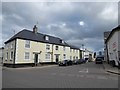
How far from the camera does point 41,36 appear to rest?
38.6 m

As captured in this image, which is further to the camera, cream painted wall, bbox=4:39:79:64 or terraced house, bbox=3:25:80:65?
terraced house, bbox=3:25:80:65

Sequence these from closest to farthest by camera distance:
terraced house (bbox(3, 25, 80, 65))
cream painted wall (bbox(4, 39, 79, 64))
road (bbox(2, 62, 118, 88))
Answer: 1. road (bbox(2, 62, 118, 88))
2. cream painted wall (bbox(4, 39, 79, 64))
3. terraced house (bbox(3, 25, 80, 65))

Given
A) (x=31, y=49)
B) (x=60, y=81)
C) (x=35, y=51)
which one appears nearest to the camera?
(x=60, y=81)

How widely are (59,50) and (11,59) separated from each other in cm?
1513

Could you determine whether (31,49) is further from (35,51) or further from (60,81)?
(60,81)

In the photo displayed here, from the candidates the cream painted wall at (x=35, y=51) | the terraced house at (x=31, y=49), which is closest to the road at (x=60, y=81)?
the cream painted wall at (x=35, y=51)

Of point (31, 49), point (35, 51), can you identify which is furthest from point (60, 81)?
point (35, 51)

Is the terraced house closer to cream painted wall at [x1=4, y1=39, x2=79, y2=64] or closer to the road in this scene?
cream painted wall at [x1=4, y1=39, x2=79, y2=64]

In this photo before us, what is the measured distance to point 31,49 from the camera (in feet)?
107

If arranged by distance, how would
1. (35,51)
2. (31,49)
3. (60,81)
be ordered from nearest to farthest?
(60,81) < (31,49) < (35,51)

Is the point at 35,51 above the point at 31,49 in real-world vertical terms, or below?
below

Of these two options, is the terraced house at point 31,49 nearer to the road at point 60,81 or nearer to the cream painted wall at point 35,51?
the cream painted wall at point 35,51

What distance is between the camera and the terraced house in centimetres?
3009

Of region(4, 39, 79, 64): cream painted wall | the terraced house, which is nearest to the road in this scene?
region(4, 39, 79, 64): cream painted wall
